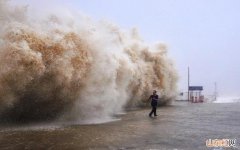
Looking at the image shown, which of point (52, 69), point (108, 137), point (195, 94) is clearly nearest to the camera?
point (108, 137)

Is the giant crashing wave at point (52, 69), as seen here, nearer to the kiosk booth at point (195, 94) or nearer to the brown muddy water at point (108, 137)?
the brown muddy water at point (108, 137)

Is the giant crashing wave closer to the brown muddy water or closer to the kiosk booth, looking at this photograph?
the brown muddy water

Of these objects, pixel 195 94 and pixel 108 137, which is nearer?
pixel 108 137

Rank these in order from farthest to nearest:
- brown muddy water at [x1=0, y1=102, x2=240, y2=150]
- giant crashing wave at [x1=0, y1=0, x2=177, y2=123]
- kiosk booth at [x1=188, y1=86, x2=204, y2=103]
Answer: kiosk booth at [x1=188, y1=86, x2=204, y2=103] → giant crashing wave at [x1=0, y1=0, x2=177, y2=123] → brown muddy water at [x1=0, y1=102, x2=240, y2=150]

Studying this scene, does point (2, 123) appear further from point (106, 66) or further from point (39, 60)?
point (106, 66)

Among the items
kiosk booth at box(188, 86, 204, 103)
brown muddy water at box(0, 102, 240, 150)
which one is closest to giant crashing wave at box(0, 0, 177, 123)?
brown muddy water at box(0, 102, 240, 150)

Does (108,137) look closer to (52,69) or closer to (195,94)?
(52,69)

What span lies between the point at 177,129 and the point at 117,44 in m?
17.7

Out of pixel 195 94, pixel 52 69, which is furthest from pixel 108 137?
pixel 195 94

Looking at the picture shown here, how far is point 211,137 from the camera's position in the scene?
39.8 feet

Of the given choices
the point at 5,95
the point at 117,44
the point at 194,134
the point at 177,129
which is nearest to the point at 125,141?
the point at 194,134

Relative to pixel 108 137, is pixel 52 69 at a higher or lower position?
higher

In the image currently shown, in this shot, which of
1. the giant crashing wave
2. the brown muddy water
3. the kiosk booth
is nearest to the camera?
the brown muddy water

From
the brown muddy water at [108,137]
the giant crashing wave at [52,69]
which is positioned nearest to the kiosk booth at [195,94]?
the giant crashing wave at [52,69]
